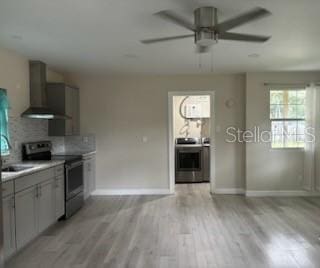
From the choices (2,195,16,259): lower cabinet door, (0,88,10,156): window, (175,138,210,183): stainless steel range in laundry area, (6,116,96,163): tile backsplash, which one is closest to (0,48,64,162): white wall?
(6,116,96,163): tile backsplash

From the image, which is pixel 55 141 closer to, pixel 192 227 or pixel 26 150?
pixel 26 150

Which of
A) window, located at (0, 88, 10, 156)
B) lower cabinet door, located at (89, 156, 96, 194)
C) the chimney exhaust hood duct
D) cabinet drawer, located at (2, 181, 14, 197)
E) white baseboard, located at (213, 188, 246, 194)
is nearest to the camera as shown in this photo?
cabinet drawer, located at (2, 181, 14, 197)

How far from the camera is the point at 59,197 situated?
4.15 metres

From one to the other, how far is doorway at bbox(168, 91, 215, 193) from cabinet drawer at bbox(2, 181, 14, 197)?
344 cm

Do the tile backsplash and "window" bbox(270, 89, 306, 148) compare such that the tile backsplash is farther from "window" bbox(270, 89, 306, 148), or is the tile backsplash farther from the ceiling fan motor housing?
"window" bbox(270, 89, 306, 148)

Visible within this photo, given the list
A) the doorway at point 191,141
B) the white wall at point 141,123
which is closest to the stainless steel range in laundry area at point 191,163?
the doorway at point 191,141

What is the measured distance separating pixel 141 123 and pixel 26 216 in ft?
10.3

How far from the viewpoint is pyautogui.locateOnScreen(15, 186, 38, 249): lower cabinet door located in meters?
3.10

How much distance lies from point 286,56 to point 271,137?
184cm

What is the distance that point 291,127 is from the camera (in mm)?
5746

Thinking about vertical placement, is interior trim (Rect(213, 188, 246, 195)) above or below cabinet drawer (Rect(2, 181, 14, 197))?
below

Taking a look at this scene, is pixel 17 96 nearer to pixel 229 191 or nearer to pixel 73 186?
pixel 73 186

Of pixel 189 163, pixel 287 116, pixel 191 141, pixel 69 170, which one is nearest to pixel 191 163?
pixel 189 163

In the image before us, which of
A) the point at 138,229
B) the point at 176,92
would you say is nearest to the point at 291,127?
the point at 176,92
